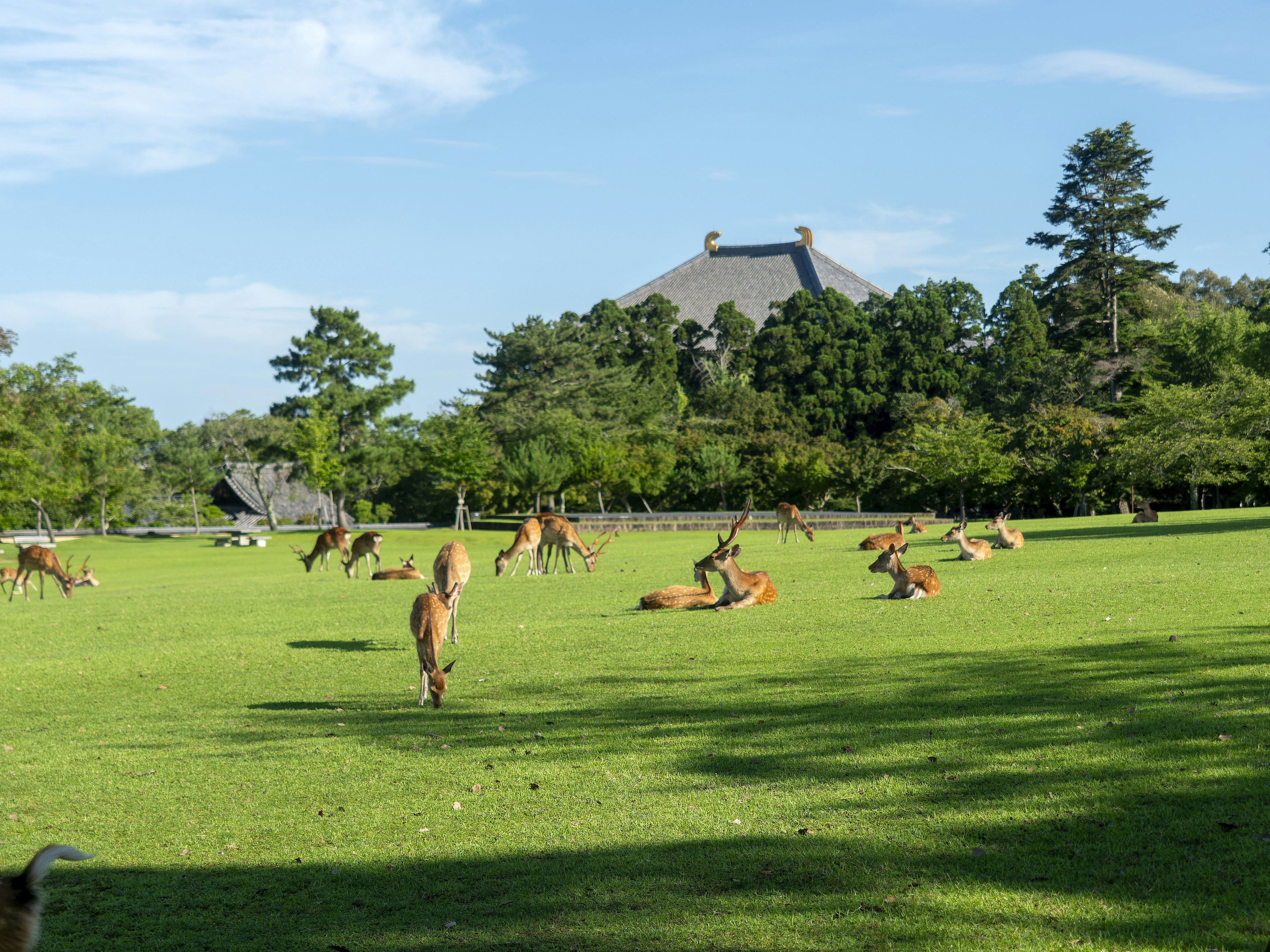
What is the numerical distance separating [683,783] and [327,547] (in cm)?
2094

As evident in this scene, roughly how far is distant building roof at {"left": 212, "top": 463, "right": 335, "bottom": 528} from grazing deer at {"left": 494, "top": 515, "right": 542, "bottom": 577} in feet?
155

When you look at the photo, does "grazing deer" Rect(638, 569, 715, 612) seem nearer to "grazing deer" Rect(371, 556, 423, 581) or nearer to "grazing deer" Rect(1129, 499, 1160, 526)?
"grazing deer" Rect(371, 556, 423, 581)

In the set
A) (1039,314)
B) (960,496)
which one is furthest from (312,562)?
(1039,314)

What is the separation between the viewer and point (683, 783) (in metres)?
5.40

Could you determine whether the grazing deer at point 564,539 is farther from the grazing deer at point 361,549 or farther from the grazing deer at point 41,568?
the grazing deer at point 41,568

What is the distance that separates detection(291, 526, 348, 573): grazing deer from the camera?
24.0 metres

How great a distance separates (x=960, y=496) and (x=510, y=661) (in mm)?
38600

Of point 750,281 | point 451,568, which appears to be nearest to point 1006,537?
point 451,568

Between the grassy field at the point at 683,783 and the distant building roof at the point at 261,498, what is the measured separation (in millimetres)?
58081

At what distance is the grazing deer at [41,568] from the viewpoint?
19281mm

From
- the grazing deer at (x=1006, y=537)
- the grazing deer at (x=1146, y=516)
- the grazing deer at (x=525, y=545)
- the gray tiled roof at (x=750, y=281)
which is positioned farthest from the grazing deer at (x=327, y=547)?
the gray tiled roof at (x=750, y=281)

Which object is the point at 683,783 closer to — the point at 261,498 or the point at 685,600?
the point at 685,600

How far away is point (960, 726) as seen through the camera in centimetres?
598

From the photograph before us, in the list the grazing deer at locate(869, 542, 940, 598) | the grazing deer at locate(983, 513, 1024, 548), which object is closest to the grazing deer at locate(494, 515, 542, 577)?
the grazing deer at locate(869, 542, 940, 598)
